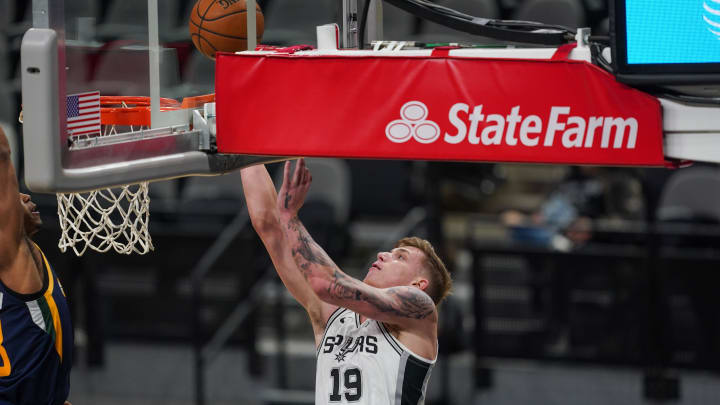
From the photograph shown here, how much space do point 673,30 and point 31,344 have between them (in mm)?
2812

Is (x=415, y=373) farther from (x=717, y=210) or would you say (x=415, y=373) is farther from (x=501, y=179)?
(x=501, y=179)

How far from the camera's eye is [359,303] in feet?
13.3

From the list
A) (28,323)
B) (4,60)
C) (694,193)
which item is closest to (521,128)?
(28,323)

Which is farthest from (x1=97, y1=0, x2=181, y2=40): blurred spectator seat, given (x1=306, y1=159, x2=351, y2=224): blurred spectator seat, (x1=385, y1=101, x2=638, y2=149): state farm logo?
(x1=306, y1=159, x2=351, y2=224): blurred spectator seat

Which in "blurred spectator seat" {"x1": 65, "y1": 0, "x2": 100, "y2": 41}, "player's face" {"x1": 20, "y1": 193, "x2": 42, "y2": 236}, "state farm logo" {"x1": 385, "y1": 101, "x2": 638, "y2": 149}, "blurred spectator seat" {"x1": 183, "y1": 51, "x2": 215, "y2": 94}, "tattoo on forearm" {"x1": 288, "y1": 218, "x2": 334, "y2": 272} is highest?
"blurred spectator seat" {"x1": 65, "y1": 0, "x2": 100, "y2": 41}

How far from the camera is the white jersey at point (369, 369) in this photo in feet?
14.1

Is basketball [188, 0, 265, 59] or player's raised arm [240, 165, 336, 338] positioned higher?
basketball [188, 0, 265, 59]

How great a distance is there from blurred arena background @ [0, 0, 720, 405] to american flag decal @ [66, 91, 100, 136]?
3478mm

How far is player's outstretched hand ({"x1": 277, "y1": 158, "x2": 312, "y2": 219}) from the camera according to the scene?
4258mm

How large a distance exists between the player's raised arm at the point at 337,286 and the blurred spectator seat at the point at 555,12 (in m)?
5.85

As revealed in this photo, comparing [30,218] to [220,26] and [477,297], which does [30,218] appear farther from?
[477,297]

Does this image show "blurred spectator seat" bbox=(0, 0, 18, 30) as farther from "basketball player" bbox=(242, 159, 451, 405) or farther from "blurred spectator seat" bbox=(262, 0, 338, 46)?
"basketball player" bbox=(242, 159, 451, 405)

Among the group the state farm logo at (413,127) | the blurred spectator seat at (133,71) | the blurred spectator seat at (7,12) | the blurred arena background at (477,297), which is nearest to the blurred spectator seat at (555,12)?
the blurred arena background at (477,297)

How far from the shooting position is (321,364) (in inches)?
173
